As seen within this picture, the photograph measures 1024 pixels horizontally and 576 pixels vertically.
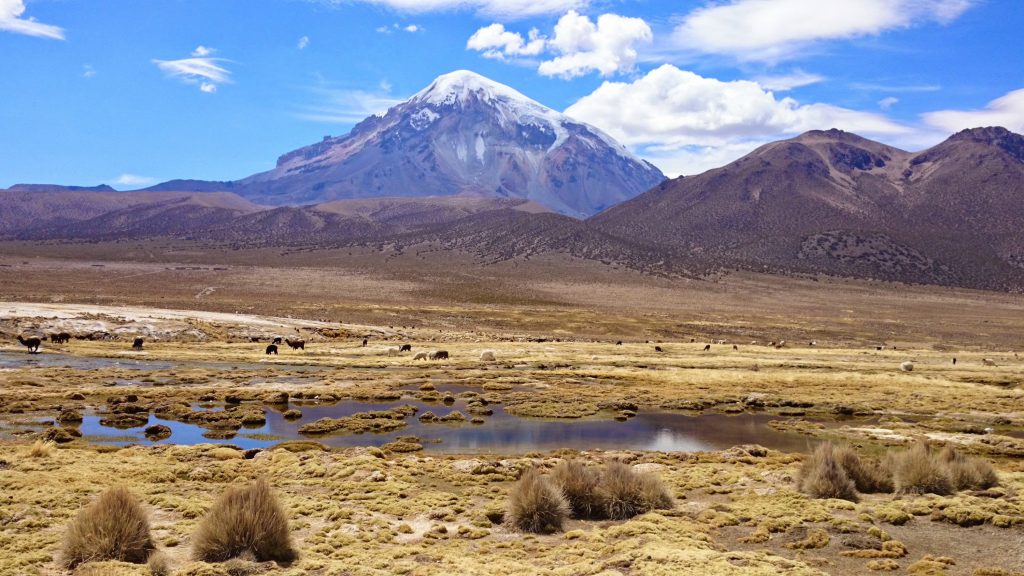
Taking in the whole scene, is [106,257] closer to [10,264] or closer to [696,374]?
[10,264]

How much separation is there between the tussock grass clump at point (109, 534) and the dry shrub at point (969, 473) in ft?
63.8

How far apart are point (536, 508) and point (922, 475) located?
10.6 meters

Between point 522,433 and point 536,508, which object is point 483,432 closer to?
point 522,433

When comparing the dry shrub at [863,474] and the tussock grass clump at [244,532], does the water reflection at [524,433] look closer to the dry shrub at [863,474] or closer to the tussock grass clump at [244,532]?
the dry shrub at [863,474]

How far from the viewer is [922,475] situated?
60.0 ft

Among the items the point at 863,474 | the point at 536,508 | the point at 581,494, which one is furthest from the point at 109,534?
the point at 863,474

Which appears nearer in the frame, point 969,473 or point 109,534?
point 109,534

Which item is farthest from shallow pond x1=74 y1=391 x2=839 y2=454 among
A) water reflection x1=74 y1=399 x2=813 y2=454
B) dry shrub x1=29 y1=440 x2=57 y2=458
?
dry shrub x1=29 y1=440 x2=57 y2=458

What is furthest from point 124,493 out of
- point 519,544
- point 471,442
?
point 471,442

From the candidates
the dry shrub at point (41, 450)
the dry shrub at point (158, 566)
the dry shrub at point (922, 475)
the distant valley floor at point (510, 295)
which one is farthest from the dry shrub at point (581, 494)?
the distant valley floor at point (510, 295)

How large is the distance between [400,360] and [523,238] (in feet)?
456

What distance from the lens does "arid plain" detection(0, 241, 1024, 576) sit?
14.2 m

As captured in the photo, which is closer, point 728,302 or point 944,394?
point 944,394

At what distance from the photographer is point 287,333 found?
62.2m
